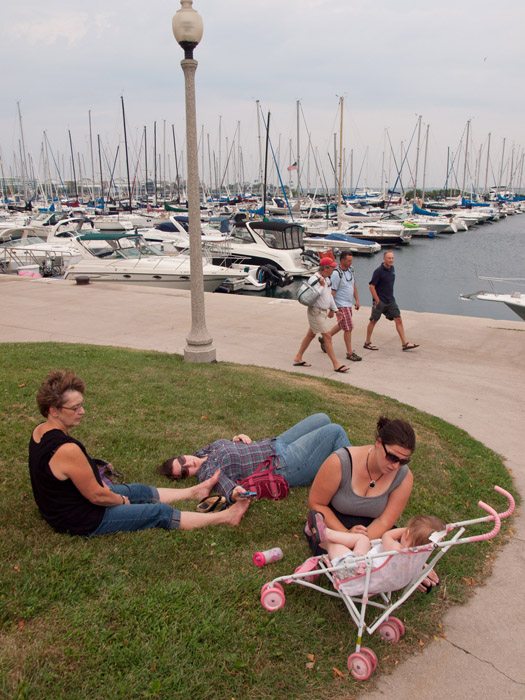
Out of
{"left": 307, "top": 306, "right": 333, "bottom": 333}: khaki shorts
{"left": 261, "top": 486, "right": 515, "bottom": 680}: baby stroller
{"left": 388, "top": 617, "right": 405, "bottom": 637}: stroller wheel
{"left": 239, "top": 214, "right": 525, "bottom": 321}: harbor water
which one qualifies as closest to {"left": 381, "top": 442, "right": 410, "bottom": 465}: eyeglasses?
{"left": 261, "top": 486, "right": 515, "bottom": 680}: baby stroller

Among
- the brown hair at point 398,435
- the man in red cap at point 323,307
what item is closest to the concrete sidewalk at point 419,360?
the man in red cap at point 323,307

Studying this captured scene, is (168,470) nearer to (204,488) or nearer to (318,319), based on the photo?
(204,488)

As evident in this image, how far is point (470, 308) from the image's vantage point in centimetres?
2289

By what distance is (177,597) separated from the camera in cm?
305

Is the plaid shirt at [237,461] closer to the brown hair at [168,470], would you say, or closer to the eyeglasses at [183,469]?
the eyeglasses at [183,469]

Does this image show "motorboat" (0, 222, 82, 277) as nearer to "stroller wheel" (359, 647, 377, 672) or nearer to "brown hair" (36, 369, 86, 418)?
"brown hair" (36, 369, 86, 418)

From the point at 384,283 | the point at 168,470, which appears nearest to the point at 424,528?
the point at 168,470

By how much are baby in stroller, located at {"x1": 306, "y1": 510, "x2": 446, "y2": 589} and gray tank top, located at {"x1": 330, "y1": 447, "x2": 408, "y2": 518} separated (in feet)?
0.57

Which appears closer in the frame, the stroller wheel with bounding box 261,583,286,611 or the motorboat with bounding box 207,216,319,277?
the stroller wheel with bounding box 261,583,286,611

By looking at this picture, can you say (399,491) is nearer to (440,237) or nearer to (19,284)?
(19,284)

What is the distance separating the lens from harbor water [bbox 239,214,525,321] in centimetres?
2375

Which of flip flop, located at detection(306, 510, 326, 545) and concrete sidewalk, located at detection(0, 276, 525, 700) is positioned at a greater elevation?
flip flop, located at detection(306, 510, 326, 545)

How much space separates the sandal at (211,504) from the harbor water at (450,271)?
980 centimetres

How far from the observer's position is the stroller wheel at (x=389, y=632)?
294 centimetres
